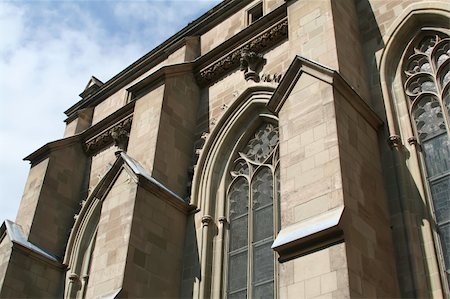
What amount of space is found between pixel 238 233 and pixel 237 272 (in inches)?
31.9

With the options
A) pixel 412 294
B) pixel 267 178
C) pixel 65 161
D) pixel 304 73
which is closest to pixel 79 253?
pixel 65 161

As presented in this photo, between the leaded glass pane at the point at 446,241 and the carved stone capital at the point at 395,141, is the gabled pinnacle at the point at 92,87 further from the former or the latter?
the leaded glass pane at the point at 446,241

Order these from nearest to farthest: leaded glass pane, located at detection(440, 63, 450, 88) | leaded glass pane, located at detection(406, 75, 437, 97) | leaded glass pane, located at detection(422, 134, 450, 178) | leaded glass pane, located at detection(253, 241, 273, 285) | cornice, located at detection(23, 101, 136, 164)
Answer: leaded glass pane, located at detection(422, 134, 450, 178), leaded glass pane, located at detection(440, 63, 450, 88), leaded glass pane, located at detection(406, 75, 437, 97), leaded glass pane, located at detection(253, 241, 273, 285), cornice, located at detection(23, 101, 136, 164)

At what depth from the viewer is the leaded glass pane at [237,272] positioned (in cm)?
997

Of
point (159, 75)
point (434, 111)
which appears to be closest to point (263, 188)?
point (434, 111)

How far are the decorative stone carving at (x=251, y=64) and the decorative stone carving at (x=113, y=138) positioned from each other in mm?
3942

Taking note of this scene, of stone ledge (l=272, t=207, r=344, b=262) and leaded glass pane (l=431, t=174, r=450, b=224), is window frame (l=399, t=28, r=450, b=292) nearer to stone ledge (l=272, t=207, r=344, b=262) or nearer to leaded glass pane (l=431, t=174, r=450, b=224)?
leaded glass pane (l=431, t=174, r=450, b=224)

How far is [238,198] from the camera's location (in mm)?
11219

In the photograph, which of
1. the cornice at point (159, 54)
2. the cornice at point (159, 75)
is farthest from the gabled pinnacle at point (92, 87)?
the cornice at point (159, 75)

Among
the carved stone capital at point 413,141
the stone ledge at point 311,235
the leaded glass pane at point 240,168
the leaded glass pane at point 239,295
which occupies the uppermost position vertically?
the leaded glass pane at point 240,168

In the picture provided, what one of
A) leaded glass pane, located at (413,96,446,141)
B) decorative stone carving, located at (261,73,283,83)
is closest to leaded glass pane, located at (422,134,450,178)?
leaded glass pane, located at (413,96,446,141)

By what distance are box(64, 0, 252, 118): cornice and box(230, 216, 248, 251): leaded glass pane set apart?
604 centimetres

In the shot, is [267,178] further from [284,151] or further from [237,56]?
[237,56]

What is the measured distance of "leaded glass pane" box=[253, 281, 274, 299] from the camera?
30.8ft
